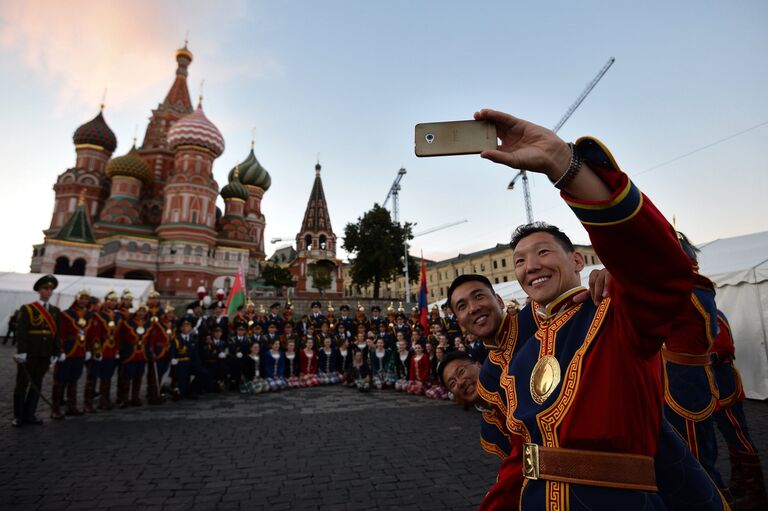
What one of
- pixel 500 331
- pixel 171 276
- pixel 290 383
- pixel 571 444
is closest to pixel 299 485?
pixel 500 331

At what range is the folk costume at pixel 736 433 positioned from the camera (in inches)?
134

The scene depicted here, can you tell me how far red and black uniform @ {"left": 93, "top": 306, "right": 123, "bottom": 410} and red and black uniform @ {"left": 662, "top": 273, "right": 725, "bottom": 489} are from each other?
9.47 meters

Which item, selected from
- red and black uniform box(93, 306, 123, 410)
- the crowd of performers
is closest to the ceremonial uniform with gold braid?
the crowd of performers

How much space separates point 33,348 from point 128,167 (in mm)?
40062

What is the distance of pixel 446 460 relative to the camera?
4.66m

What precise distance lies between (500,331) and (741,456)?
11.2 ft

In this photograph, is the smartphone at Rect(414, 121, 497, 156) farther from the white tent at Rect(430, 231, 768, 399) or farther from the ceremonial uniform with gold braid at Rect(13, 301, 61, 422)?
the white tent at Rect(430, 231, 768, 399)

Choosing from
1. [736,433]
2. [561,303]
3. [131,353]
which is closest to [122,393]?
[131,353]

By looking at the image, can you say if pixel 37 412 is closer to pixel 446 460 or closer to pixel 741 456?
pixel 446 460

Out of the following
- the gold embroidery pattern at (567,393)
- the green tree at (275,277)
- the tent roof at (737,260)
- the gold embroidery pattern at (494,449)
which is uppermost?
the green tree at (275,277)

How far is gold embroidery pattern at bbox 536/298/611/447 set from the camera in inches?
52.2

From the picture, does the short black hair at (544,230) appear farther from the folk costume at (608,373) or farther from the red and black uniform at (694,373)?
the red and black uniform at (694,373)

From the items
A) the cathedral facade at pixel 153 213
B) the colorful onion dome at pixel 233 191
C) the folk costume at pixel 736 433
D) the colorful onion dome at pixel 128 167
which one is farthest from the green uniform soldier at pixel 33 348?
the colorful onion dome at pixel 233 191

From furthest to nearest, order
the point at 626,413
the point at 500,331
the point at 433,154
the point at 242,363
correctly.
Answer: the point at 242,363 → the point at 500,331 → the point at 626,413 → the point at 433,154
